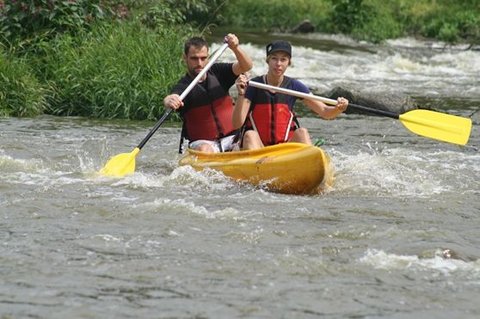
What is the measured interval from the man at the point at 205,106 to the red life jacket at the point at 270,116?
1.00 ft

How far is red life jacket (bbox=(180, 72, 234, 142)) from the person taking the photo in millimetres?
7379

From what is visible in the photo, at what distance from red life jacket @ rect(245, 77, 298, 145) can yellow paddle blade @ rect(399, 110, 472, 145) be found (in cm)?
101

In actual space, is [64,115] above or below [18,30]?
below

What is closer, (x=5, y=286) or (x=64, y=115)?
(x=5, y=286)

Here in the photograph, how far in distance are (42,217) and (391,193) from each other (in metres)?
2.45

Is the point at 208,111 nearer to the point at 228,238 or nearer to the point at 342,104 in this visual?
the point at 342,104

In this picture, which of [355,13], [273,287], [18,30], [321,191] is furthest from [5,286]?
[355,13]

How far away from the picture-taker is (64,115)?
10953 millimetres

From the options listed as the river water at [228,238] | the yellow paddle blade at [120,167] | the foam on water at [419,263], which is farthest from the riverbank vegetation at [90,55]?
the foam on water at [419,263]

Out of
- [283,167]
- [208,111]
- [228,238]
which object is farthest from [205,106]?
[228,238]

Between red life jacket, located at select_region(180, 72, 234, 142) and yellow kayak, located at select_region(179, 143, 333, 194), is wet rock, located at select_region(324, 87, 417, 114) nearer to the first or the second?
red life jacket, located at select_region(180, 72, 234, 142)

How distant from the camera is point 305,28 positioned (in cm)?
2586

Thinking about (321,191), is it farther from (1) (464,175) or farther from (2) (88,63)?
(2) (88,63)

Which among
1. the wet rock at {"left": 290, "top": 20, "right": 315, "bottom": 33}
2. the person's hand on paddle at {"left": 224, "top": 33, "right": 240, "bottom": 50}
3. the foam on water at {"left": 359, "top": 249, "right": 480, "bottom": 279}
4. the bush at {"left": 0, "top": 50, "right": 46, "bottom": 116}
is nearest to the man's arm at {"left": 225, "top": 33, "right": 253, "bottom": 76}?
the person's hand on paddle at {"left": 224, "top": 33, "right": 240, "bottom": 50}
